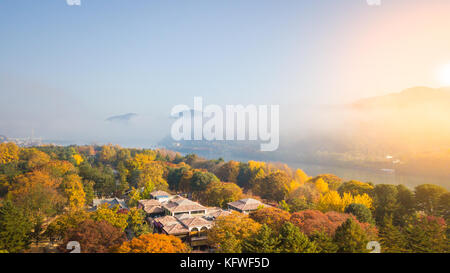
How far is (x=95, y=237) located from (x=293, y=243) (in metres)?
8.37

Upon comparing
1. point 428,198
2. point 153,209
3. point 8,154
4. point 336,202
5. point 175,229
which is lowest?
point 153,209

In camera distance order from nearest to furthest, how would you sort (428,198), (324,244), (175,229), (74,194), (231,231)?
(324,244)
(231,231)
(175,229)
(428,198)
(74,194)

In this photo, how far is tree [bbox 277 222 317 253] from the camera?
10.2 metres

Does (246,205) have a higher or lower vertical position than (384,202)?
lower

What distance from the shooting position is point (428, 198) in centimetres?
1905

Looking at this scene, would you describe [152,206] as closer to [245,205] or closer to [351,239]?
[245,205]

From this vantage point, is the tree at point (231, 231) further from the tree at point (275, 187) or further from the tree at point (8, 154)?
the tree at point (8, 154)

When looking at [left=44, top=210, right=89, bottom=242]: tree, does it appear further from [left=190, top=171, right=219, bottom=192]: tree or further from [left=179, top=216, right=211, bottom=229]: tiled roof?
[left=190, top=171, right=219, bottom=192]: tree

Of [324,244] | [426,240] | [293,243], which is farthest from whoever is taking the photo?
[426,240]

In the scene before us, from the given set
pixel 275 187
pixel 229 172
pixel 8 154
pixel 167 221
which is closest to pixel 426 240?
pixel 167 221

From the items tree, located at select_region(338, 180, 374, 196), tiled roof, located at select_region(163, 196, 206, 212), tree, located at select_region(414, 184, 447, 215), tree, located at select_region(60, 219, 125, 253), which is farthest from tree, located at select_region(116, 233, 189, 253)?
tree, located at select_region(414, 184, 447, 215)

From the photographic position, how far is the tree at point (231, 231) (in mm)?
12359

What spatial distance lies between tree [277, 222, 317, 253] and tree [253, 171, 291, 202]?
48.2 ft
